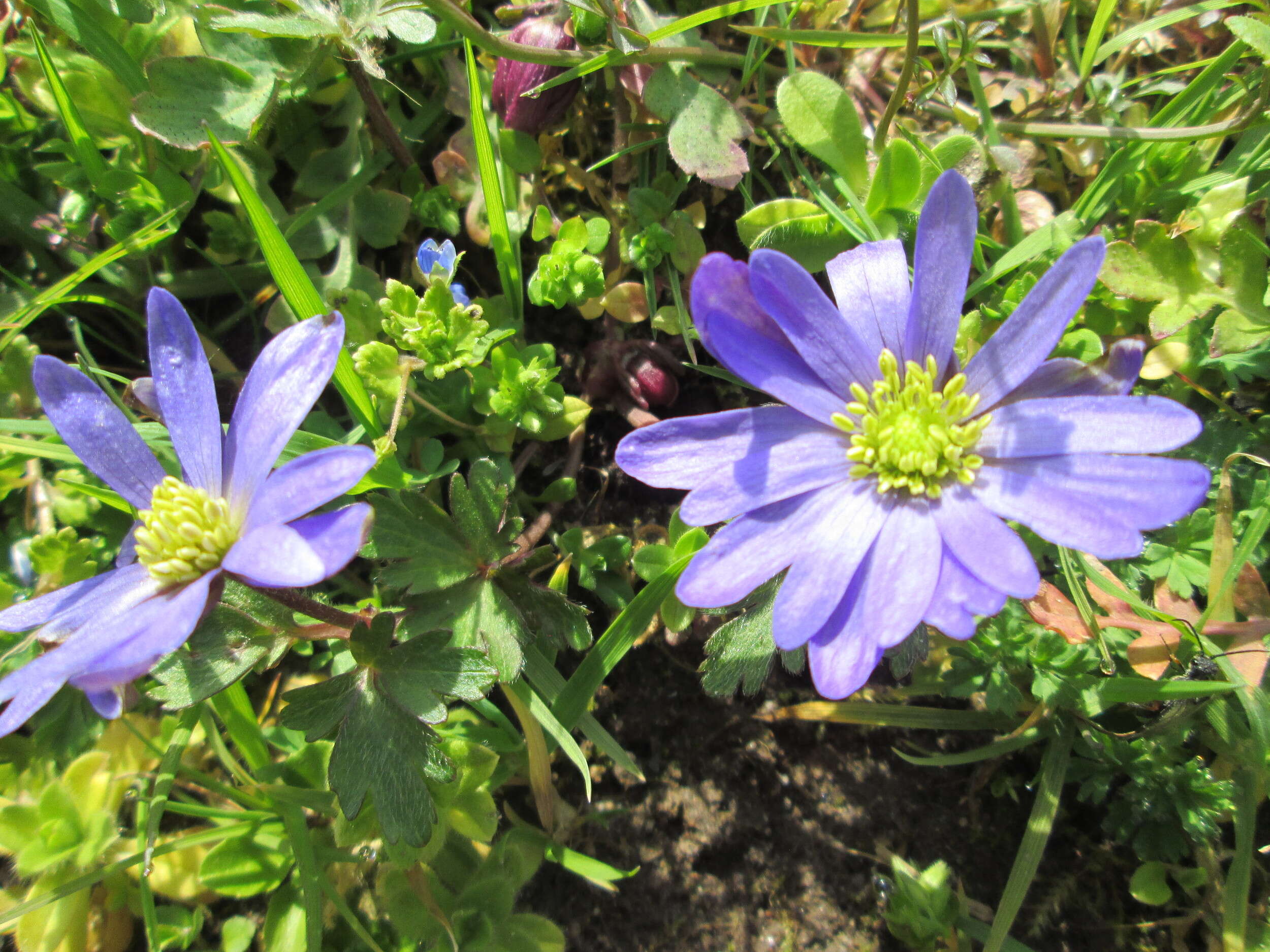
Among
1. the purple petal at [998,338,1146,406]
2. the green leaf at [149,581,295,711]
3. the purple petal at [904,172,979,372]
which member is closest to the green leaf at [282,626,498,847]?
the green leaf at [149,581,295,711]

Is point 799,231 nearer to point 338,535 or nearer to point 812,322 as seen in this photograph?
point 812,322

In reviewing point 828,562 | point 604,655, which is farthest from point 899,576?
point 604,655

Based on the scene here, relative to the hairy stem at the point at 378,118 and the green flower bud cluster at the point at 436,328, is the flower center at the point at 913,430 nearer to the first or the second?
the green flower bud cluster at the point at 436,328

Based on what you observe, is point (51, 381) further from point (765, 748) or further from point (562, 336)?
point (765, 748)

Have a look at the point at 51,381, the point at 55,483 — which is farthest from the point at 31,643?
the point at 51,381

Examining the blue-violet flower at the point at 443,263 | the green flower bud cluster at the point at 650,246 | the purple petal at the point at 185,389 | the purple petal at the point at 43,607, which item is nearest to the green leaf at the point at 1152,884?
the green flower bud cluster at the point at 650,246

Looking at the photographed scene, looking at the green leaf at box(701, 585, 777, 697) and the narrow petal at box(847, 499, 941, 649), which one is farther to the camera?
the green leaf at box(701, 585, 777, 697)

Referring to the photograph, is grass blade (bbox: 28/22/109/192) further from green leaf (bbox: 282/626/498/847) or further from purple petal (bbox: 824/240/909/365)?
purple petal (bbox: 824/240/909/365)
